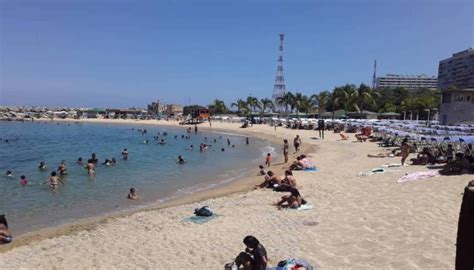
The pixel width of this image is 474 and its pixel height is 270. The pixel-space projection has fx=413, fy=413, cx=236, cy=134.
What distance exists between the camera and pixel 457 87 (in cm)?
9669

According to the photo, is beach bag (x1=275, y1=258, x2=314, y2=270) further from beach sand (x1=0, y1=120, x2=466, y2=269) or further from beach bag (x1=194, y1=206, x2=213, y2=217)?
beach bag (x1=194, y1=206, x2=213, y2=217)

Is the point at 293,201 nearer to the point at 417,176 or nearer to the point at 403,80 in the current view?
the point at 417,176

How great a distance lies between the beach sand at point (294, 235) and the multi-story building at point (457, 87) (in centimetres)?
3116

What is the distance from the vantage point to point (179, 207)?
42.3 ft

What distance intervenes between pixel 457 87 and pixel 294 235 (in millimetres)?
102215

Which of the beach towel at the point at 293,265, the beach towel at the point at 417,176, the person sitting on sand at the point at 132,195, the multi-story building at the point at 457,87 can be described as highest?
the multi-story building at the point at 457,87

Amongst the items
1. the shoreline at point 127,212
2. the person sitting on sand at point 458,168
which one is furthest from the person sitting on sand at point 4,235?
the person sitting on sand at point 458,168

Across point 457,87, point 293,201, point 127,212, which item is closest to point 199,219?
point 293,201

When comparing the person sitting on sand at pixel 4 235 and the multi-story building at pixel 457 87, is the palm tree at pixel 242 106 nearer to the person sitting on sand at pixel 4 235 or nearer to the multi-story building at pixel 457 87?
the multi-story building at pixel 457 87

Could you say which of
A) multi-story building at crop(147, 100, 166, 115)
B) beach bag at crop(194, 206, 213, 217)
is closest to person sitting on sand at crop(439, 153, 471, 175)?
beach bag at crop(194, 206, 213, 217)

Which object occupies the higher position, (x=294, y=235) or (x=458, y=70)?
(x=458, y=70)

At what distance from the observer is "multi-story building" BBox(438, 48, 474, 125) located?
129 feet

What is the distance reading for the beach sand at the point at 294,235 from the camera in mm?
7336

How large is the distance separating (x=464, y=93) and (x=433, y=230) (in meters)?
36.3
